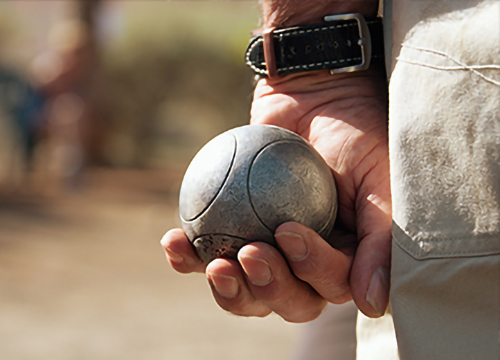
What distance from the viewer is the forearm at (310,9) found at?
2418mm

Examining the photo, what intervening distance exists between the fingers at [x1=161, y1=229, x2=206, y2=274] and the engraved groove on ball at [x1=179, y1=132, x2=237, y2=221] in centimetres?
8

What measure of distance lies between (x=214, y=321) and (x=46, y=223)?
4840 millimetres

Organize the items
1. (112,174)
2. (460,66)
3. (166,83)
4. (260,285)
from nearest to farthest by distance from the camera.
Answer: (460,66) < (260,285) < (112,174) < (166,83)

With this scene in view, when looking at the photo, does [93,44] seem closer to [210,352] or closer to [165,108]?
[165,108]

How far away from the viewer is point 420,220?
1826 mm

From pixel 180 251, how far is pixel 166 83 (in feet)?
49.3

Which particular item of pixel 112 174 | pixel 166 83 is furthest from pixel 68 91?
pixel 166 83

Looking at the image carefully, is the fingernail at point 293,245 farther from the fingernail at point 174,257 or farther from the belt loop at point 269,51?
the belt loop at point 269,51

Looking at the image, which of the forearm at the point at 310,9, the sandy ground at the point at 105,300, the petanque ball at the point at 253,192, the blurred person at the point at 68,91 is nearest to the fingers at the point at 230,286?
the petanque ball at the point at 253,192

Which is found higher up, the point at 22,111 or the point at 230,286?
the point at 230,286

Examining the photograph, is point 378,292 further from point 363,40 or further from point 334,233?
point 363,40

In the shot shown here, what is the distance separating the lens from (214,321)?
20.2ft

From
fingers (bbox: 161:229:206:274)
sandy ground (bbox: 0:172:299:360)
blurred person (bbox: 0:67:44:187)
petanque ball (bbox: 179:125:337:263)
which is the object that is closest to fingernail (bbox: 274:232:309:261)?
petanque ball (bbox: 179:125:337:263)

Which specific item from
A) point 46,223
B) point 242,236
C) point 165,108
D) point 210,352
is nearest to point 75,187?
point 46,223
